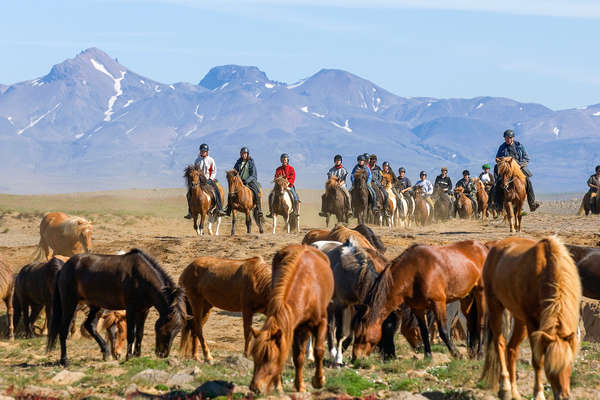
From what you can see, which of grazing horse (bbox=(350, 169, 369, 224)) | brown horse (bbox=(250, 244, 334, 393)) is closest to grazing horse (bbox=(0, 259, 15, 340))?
brown horse (bbox=(250, 244, 334, 393))

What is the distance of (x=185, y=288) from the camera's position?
1346cm

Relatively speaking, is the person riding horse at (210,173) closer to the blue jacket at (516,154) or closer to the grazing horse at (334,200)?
the grazing horse at (334,200)

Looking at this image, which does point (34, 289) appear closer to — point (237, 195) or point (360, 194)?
point (237, 195)

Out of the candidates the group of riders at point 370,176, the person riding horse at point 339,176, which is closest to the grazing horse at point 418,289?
the group of riders at point 370,176

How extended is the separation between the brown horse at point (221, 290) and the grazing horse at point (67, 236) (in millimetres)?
9742

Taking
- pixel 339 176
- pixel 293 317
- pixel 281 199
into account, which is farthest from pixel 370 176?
pixel 293 317

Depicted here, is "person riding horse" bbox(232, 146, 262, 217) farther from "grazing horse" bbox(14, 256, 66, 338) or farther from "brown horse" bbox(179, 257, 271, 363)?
"brown horse" bbox(179, 257, 271, 363)

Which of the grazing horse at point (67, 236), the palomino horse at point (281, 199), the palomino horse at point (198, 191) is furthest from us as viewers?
the palomino horse at point (281, 199)

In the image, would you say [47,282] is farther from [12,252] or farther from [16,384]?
[12,252]

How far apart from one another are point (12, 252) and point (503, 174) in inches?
522

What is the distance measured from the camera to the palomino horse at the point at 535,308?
855 cm

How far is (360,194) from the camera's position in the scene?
101ft

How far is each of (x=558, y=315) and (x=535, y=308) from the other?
0.82m

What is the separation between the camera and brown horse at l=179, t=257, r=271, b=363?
12.3 meters
